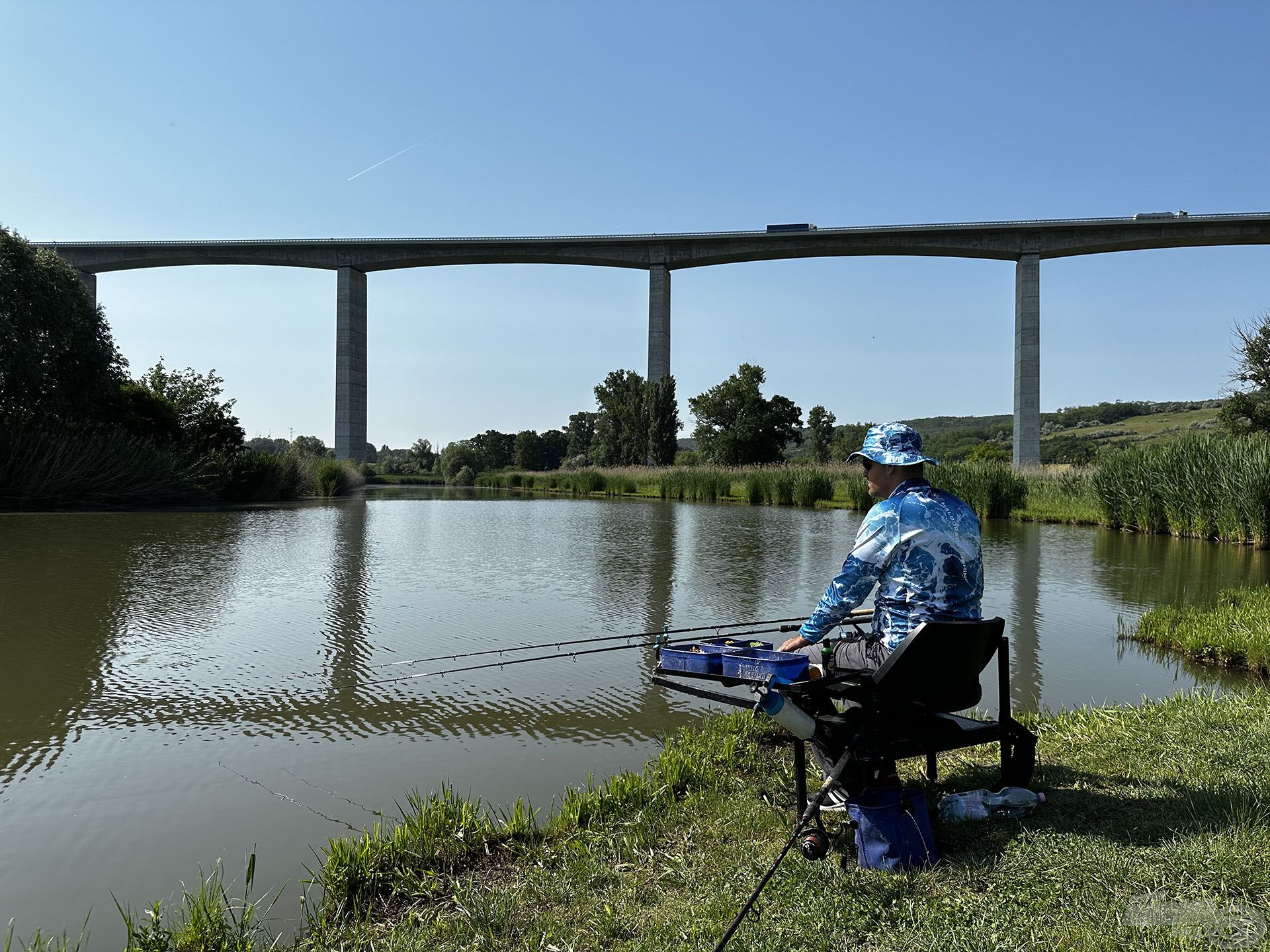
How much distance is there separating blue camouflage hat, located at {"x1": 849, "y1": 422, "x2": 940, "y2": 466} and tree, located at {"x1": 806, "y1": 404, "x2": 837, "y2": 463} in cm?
8312

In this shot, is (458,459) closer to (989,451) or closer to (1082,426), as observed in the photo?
(989,451)

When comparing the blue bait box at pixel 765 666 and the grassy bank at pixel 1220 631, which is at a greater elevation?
the blue bait box at pixel 765 666

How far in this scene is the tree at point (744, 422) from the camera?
202 feet

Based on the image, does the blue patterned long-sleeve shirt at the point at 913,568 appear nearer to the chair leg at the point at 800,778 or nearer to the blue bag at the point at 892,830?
the chair leg at the point at 800,778

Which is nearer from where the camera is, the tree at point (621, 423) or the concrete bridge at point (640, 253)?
the concrete bridge at point (640, 253)

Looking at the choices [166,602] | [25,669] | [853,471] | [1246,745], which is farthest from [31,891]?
[853,471]

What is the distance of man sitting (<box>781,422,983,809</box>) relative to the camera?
118 inches

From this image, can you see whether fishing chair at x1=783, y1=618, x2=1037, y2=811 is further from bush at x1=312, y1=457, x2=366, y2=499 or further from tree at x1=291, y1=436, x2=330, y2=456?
tree at x1=291, y1=436, x2=330, y2=456

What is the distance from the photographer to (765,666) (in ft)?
9.16

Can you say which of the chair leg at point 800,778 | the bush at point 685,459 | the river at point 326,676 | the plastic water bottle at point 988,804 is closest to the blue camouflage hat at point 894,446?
the chair leg at point 800,778

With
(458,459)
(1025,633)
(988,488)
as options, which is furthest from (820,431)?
(1025,633)

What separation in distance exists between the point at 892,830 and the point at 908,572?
0.89 m

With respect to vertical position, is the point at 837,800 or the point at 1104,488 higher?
the point at 1104,488

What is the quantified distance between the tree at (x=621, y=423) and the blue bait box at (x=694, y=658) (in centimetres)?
4763
